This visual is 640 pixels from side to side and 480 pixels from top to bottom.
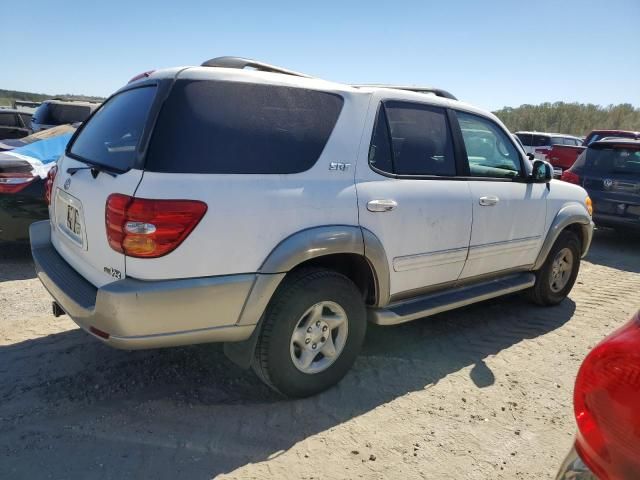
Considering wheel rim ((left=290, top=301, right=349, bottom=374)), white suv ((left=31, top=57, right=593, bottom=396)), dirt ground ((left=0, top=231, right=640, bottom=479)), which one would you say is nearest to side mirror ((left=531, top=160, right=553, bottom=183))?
white suv ((left=31, top=57, right=593, bottom=396))

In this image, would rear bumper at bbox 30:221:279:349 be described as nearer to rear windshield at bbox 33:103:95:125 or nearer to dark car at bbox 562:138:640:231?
dark car at bbox 562:138:640:231

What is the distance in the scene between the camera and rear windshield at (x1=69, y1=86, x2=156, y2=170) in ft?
8.95

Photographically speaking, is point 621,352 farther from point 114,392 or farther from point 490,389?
point 114,392

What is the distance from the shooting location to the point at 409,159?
342 cm

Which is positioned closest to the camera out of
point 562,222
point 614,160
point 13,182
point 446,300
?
point 446,300

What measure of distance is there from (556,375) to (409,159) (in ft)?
6.23

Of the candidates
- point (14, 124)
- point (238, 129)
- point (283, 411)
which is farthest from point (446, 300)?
point (14, 124)

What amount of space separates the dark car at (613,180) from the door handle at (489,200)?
4.96 meters

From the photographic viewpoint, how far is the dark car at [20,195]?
5.11 meters

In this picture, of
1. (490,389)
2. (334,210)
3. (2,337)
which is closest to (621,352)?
(334,210)

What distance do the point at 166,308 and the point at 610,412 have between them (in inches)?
75.2

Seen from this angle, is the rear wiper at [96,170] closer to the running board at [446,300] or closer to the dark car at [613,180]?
the running board at [446,300]

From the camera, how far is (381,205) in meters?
3.12

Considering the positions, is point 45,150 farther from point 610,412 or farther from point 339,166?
point 610,412
